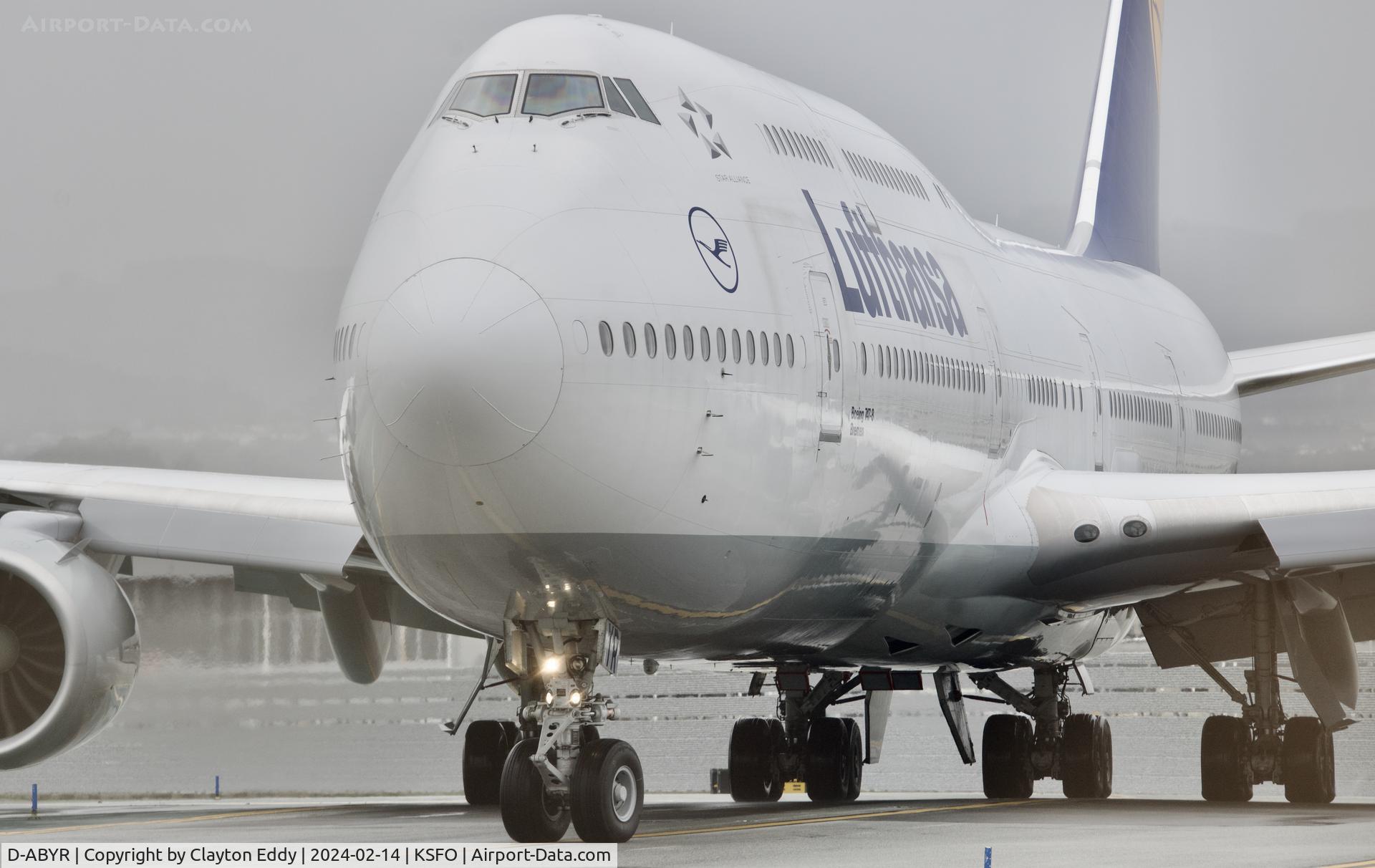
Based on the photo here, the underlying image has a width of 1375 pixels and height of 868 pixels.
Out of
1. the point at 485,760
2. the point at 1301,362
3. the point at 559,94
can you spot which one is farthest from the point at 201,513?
the point at 1301,362

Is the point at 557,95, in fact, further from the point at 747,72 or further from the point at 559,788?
the point at 559,788

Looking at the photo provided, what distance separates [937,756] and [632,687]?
4232 mm

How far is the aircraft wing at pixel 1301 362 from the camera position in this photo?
1936 cm

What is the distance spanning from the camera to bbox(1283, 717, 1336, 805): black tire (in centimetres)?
1523

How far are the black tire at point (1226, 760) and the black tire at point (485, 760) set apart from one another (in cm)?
574

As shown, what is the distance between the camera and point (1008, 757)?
1694 centimetres

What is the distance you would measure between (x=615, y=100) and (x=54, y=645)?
226 inches

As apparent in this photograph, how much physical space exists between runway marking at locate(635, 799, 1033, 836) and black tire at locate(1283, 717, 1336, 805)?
1981 millimetres

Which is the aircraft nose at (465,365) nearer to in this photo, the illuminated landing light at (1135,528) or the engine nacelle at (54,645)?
the engine nacelle at (54,645)

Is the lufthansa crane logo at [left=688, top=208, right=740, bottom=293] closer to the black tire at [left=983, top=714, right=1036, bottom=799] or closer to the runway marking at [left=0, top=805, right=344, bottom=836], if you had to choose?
the runway marking at [left=0, top=805, right=344, bottom=836]

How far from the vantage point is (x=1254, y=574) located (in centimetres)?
1412

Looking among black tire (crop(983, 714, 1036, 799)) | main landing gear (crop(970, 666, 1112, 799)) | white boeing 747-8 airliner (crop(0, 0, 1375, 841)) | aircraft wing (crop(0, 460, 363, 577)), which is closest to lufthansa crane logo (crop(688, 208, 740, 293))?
white boeing 747-8 airliner (crop(0, 0, 1375, 841))

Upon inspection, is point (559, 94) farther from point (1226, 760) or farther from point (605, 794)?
point (1226, 760)
